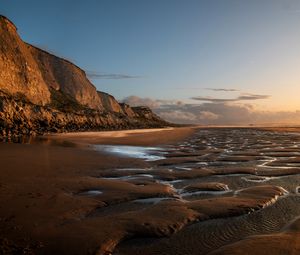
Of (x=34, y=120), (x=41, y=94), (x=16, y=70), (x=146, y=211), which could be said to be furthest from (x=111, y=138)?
(x=41, y=94)

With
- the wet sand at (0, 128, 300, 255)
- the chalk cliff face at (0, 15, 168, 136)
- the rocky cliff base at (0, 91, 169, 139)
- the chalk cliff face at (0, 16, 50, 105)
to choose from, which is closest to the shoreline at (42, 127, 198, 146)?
the rocky cliff base at (0, 91, 169, 139)

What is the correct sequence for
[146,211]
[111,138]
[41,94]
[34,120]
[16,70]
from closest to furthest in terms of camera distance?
[146,211] < [111,138] < [34,120] < [16,70] < [41,94]

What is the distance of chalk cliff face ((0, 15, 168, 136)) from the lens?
29.5 m

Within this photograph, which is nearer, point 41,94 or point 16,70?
point 16,70

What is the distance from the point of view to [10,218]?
518 centimetres

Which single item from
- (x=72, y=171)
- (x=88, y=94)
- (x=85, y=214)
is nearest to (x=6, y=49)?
(x=88, y=94)

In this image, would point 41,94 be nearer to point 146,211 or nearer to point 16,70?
point 16,70

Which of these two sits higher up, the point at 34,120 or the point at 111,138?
the point at 34,120

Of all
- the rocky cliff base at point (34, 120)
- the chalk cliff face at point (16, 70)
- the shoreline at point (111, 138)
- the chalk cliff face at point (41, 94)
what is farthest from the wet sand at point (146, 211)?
the chalk cliff face at point (16, 70)

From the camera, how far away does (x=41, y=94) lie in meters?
54.7

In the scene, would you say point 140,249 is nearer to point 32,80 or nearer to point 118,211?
point 118,211

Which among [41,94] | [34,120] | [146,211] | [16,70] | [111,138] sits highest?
[16,70]

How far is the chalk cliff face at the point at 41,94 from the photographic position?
2950cm

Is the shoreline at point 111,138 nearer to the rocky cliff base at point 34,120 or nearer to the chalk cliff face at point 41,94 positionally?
the rocky cliff base at point 34,120
